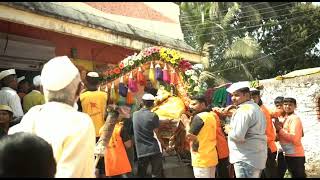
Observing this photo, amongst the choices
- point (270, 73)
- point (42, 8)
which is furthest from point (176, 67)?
point (270, 73)

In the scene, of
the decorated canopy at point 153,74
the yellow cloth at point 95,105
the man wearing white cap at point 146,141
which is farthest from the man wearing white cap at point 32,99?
the decorated canopy at point 153,74

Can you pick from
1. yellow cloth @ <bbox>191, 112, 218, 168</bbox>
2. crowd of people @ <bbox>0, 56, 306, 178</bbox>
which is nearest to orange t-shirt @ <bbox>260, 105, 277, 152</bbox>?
crowd of people @ <bbox>0, 56, 306, 178</bbox>

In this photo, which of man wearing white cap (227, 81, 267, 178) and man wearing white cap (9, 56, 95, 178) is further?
man wearing white cap (227, 81, 267, 178)

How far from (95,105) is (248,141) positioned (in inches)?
93.0

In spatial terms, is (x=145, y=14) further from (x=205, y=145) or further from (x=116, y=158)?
(x=205, y=145)

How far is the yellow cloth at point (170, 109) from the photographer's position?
263 inches

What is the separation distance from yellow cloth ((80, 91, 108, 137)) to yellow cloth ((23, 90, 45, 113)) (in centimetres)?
56

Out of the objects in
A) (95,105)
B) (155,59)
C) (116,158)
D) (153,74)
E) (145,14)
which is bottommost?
(116,158)

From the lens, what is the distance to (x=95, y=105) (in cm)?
592

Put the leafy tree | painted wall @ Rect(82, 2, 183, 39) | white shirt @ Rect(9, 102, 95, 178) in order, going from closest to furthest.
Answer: white shirt @ Rect(9, 102, 95, 178)
painted wall @ Rect(82, 2, 183, 39)
the leafy tree

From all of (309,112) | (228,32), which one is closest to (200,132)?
(309,112)

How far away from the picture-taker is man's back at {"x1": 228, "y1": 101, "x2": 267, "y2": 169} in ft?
14.7

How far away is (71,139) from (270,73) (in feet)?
67.9

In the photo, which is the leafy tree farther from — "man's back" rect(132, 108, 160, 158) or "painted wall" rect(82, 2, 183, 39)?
"man's back" rect(132, 108, 160, 158)
